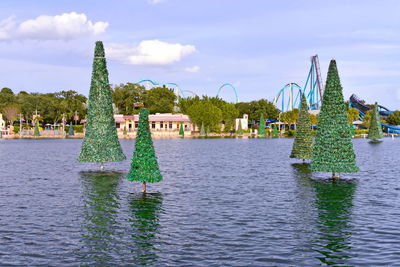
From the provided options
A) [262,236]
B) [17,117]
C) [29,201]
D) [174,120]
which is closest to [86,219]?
[29,201]

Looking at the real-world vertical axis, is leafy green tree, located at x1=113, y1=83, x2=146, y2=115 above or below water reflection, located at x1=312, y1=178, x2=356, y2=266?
above

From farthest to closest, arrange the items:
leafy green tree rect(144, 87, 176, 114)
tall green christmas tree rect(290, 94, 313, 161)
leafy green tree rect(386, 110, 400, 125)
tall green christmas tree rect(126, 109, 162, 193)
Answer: leafy green tree rect(386, 110, 400, 125) < leafy green tree rect(144, 87, 176, 114) < tall green christmas tree rect(290, 94, 313, 161) < tall green christmas tree rect(126, 109, 162, 193)

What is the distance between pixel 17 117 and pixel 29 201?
126860 millimetres

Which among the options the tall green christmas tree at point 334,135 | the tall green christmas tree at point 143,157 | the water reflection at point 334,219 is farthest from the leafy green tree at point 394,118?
the tall green christmas tree at point 143,157

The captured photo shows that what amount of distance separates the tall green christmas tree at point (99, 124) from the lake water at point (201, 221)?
177 cm

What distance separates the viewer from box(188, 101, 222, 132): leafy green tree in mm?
124812

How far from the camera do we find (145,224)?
682 inches

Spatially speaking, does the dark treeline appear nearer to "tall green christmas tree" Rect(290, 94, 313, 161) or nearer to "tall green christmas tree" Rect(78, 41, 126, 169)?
"tall green christmas tree" Rect(290, 94, 313, 161)

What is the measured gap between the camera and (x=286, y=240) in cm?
1499

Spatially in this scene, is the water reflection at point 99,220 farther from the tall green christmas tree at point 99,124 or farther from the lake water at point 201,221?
the tall green christmas tree at point 99,124

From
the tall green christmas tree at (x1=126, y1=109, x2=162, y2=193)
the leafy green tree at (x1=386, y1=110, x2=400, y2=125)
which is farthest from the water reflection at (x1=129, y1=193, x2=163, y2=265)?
the leafy green tree at (x1=386, y1=110, x2=400, y2=125)

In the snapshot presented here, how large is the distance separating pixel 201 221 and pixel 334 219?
5.81 meters

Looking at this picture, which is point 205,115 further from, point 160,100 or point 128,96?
point 128,96

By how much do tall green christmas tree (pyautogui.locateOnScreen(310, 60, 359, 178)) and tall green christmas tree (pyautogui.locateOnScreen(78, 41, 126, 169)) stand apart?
49.5 ft
